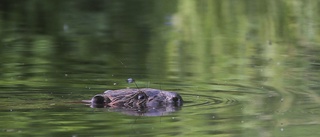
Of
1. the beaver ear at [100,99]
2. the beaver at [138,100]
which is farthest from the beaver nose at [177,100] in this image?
the beaver ear at [100,99]

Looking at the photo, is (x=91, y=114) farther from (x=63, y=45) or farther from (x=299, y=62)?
(x=63, y=45)

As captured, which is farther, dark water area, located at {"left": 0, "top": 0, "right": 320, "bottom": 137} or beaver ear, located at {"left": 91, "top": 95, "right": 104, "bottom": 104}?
beaver ear, located at {"left": 91, "top": 95, "right": 104, "bottom": 104}

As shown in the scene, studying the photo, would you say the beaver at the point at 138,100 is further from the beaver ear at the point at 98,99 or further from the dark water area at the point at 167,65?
the dark water area at the point at 167,65

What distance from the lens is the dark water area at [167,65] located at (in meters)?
7.31

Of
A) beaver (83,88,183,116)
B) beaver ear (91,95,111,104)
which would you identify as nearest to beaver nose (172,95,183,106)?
beaver (83,88,183,116)

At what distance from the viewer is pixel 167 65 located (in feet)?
38.0

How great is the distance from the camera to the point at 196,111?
782 centimetres

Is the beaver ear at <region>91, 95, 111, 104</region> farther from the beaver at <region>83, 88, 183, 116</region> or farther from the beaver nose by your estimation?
the beaver nose

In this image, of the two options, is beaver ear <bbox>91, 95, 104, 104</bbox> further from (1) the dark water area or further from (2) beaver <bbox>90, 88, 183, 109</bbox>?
(1) the dark water area

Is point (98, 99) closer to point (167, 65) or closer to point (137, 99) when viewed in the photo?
point (137, 99)

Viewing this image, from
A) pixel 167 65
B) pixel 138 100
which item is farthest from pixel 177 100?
pixel 167 65

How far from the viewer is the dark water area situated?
731cm

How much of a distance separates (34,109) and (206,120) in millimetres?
1523

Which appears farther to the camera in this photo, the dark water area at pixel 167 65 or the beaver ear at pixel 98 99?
the beaver ear at pixel 98 99
